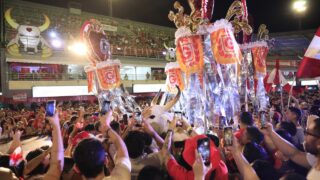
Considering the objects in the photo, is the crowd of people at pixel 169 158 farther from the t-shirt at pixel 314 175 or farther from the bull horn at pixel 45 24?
the bull horn at pixel 45 24

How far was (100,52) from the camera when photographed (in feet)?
24.2

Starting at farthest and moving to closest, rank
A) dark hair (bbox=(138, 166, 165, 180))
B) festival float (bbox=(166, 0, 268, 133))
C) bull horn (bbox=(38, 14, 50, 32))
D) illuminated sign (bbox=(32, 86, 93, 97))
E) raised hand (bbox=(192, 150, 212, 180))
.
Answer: bull horn (bbox=(38, 14, 50, 32)) < illuminated sign (bbox=(32, 86, 93, 97)) < festival float (bbox=(166, 0, 268, 133)) < dark hair (bbox=(138, 166, 165, 180)) < raised hand (bbox=(192, 150, 212, 180))

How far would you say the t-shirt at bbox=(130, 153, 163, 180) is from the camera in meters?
2.90

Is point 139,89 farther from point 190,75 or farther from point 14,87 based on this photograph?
point 190,75

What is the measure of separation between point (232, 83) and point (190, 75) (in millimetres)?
898

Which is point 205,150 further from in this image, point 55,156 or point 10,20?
point 10,20

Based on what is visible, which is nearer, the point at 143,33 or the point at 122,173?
the point at 122,173

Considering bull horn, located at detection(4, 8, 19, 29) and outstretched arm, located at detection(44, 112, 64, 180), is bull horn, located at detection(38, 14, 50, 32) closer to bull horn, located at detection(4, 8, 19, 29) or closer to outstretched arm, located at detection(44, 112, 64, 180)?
bull horn, located at detection(4, 8, 19, 29)

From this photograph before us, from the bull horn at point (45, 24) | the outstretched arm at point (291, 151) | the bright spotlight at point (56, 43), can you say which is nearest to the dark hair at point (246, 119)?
the outstretched arm at point (291, 151)

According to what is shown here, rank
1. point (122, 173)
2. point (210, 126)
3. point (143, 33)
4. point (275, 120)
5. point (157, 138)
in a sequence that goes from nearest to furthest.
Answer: point (122, 173)
point (157, 138)
point (210, 126)
point (275, 120)
point (143, 33)

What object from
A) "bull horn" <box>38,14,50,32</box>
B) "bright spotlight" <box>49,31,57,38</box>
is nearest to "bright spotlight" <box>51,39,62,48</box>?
"bright spotlight" <box>49,31,57,38</box>

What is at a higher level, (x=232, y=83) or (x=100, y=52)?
(x=100, y=52)

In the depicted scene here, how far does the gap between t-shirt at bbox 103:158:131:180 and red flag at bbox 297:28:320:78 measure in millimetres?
3258

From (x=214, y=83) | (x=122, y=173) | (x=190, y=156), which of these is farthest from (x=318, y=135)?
(x=214, y=83)
